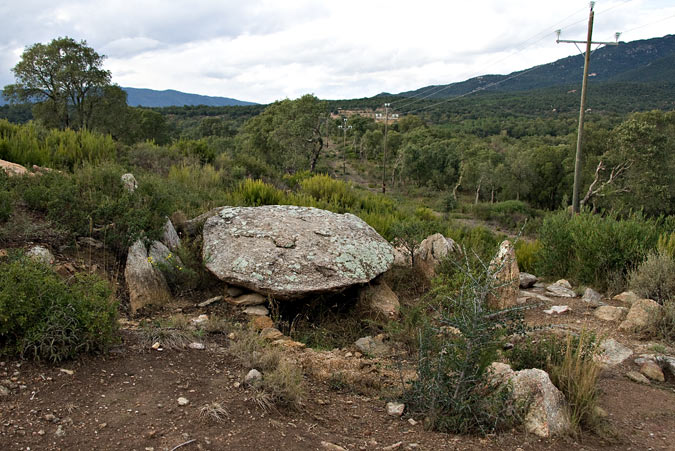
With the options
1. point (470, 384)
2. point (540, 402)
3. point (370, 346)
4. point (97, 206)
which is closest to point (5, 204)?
point (97, 206)

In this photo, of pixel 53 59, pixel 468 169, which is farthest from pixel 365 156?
pixel 53 59

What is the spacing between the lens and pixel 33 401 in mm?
2729

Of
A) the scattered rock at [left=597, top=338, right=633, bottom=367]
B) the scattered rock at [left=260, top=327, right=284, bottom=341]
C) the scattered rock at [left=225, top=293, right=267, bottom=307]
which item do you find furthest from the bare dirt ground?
the scattered rock at [left=225, top=293, right=267, bottom=307]

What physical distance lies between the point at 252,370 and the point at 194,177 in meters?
6.70

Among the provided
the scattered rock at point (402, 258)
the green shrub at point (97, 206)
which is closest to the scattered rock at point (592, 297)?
the scattered rock at point (402, 258)

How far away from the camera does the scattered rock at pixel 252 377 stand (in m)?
3.26

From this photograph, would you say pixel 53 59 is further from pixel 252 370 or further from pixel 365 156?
pixel 365 156

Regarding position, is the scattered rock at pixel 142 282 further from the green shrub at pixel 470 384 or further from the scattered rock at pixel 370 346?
the green shrub at pixel 470 384

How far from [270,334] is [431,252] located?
12.1 ft

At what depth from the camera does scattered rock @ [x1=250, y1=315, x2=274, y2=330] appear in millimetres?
4953

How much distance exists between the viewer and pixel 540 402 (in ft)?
10.1

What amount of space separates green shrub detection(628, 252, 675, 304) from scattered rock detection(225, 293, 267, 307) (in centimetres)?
513

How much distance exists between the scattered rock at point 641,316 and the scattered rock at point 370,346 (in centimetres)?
292

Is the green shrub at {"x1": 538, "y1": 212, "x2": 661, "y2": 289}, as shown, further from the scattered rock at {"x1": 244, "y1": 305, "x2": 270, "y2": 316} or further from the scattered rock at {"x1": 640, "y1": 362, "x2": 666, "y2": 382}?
the scattered rock at {"x1": 244, "y1": 305, "x2": 270, "y2": 316}
